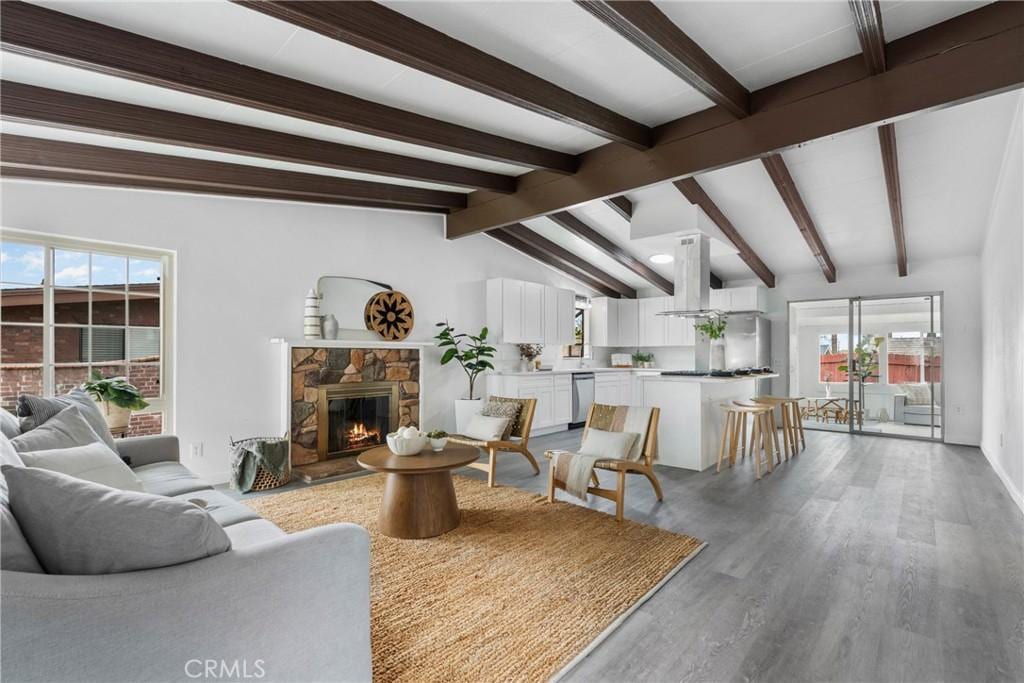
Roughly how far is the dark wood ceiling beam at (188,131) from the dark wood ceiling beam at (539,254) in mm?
2349

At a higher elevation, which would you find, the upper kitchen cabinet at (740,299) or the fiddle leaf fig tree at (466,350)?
the upper kitchen cabinet at (740,299)

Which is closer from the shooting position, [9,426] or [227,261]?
[9,426]

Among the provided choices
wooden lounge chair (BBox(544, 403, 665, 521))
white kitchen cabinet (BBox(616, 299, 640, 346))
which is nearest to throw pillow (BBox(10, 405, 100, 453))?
wooden lounge chair (BBox(544, 403, 665, 521))

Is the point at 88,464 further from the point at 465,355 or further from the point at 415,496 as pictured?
the point at 465,355

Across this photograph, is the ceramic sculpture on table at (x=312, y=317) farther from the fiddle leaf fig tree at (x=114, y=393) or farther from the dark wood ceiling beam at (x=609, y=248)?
the dark wood ceiling beam at (x=609, y=248)

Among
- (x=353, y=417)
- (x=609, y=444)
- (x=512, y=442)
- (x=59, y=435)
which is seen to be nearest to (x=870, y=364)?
(x=609, y=444)

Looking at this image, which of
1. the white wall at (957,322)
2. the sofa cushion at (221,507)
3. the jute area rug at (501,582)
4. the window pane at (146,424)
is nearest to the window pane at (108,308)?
the window pane at (146,424)

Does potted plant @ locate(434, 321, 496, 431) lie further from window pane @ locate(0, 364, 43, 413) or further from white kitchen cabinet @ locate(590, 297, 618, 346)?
window pane @ locate(0, 364, 43, 413)

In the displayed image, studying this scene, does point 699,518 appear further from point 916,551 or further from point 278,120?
point 278,120

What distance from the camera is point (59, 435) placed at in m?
2.28

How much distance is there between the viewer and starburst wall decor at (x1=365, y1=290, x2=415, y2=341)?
538 centimetres

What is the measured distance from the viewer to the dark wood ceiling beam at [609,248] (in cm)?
596

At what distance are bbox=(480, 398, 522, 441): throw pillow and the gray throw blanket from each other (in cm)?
188
